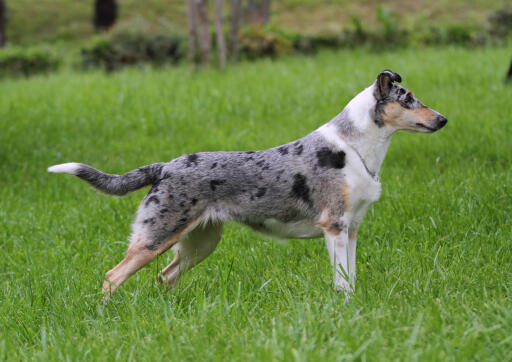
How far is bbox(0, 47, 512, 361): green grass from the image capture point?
11.2 feet

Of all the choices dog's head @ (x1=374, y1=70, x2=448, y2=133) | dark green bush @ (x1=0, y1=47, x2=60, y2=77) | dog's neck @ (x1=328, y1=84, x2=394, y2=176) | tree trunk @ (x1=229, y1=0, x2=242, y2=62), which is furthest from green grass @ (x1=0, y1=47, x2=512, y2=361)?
dark green bush @ (x1=0, y1=47, x2=60, y2=77)

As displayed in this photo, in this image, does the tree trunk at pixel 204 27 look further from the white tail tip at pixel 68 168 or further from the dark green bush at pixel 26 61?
the white tail tip at pixel 68 168

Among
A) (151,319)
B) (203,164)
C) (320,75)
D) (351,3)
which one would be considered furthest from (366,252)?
(351,3)

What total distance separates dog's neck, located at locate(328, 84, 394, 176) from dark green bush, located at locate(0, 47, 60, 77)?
531 inches

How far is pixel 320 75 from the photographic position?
1129 cm

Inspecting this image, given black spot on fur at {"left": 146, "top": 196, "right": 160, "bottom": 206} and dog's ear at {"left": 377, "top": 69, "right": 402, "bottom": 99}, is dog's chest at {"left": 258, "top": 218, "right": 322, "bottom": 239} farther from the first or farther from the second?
dog's ear at {"left": 377, "top": 69, "right": 402, "bottom": 99}

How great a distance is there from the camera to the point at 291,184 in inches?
166

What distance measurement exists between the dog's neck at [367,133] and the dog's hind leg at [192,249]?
3.90 feet

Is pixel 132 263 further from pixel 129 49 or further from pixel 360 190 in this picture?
pixel 129 49

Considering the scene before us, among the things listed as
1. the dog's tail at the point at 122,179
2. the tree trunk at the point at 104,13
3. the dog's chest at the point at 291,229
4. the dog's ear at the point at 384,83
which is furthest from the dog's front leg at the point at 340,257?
the tree trunk at the point at 104,13

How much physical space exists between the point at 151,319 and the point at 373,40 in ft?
41.6

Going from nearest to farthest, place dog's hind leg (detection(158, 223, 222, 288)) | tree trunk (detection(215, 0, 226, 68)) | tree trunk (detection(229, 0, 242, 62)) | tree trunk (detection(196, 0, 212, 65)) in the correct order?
dog's hind leg (detection(158, 223, 222, 288)), tree trunk (detection(196, 0, 212, 65)), tree trunk (detection(215, 0, 226, 68)), tree trunk (detection(229, 0, 242, 62))

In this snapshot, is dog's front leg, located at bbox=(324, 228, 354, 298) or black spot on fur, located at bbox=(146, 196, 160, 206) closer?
dog's front leg, located at bbox=(324, 228, 354, 298)

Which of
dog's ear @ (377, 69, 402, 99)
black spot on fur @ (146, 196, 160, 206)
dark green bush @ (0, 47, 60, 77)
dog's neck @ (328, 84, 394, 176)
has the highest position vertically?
dog's ear @ (377, 69, 402, 99)
